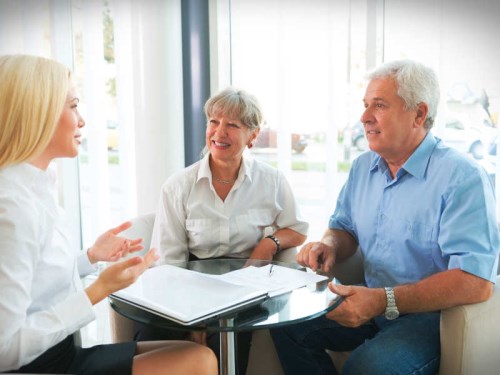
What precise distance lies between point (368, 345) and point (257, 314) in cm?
43

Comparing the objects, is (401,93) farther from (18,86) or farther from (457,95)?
(18,86)

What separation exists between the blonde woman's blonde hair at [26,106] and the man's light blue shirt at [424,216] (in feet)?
3.74

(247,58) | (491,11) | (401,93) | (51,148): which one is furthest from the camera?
(247,58)

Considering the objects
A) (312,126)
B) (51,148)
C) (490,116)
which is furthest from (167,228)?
(490,116)

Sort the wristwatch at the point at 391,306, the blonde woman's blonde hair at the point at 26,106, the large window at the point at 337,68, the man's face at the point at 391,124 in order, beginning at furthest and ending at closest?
the large window at the point at 337,68, the man's face at the point at 391,124, the wristwatch at the point at 391,306, the blonde woman's blonde hair at the point at 26,106

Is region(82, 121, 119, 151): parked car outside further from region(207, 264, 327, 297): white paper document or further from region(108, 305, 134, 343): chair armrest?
region(207, 264, 327, 297): white paper document

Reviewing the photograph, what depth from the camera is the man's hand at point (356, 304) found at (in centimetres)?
154

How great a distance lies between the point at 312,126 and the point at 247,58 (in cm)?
61

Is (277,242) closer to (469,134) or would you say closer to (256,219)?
(256,219)

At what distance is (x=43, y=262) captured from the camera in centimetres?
126

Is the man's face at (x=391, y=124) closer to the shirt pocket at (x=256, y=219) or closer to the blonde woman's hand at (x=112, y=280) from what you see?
the shirt pocket at (x=256, y=219)

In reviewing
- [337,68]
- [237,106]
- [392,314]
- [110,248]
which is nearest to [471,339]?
[392,314]

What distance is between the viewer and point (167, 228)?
2.12 metres

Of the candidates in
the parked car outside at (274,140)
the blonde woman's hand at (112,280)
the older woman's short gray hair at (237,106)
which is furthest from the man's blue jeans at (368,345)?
the parked car outside at (274,140)
